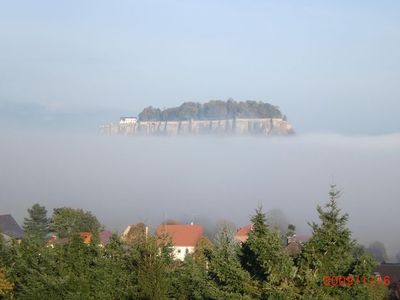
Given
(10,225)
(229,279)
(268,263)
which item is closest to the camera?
(268,263)

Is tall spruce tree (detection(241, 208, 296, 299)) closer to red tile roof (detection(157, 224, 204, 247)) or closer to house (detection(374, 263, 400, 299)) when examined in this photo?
house (detection(374, 263, 400, 299))

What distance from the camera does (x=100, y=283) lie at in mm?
24172

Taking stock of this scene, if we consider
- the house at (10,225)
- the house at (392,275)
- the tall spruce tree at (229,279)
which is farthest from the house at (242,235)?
the house at (10,225)

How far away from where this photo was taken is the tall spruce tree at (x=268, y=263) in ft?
50.8

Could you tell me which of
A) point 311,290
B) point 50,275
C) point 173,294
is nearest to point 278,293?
point 311,290

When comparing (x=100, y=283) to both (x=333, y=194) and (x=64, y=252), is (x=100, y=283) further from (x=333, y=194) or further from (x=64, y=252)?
(x=333, y=194)

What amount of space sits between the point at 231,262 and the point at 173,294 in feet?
23.8

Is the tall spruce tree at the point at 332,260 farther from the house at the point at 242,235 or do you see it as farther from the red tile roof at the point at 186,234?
the red tile roof at the point at 186,234

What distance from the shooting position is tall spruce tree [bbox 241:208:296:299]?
15.5 m

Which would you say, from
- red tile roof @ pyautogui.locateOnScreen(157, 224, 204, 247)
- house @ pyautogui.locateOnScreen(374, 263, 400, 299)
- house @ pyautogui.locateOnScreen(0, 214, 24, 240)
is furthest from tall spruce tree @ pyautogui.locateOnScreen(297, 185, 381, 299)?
house @ pyautogui.locateOnScreen(0, 214, 24, 240)

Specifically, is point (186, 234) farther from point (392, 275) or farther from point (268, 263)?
point (268, 263)

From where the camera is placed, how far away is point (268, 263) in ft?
51.5

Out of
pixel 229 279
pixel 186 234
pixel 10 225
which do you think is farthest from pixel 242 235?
pixel 229 279
